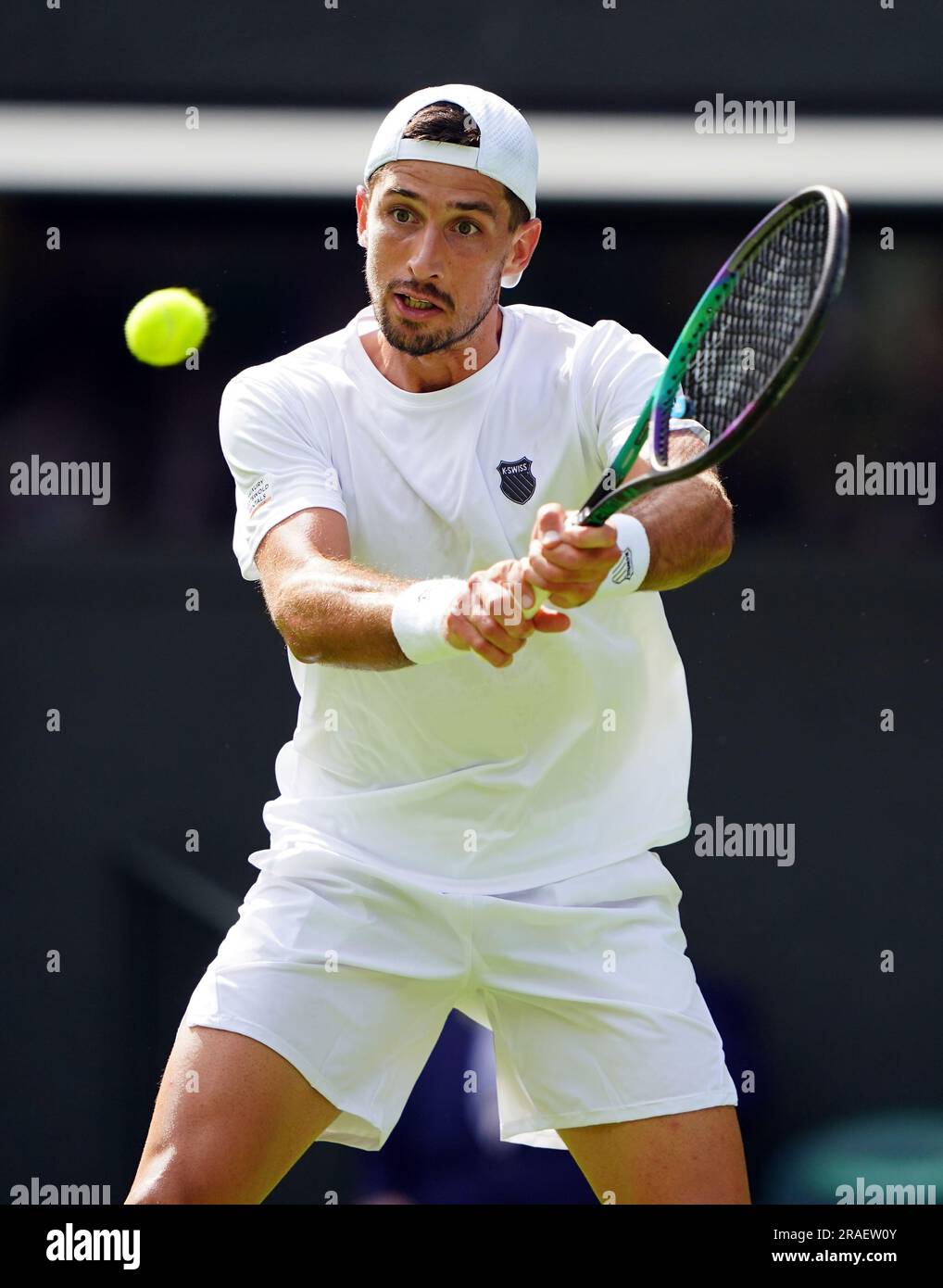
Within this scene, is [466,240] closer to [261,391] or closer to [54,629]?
[261,391]

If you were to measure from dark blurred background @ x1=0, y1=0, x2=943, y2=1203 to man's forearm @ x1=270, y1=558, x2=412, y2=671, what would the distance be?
52.0 inches

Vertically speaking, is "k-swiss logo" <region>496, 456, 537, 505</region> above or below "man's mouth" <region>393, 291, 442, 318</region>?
below

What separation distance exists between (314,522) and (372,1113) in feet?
2.49

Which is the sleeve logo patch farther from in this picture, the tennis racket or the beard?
the tennis racket

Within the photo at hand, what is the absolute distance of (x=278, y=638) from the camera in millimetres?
3635

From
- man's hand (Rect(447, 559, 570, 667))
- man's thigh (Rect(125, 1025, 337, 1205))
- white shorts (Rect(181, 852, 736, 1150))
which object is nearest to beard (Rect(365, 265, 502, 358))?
man's hand (Rect(447, 559, 570, 667))

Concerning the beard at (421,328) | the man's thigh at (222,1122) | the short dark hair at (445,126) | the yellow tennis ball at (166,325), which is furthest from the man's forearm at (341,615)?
the yellow tennis ball at (166,325)

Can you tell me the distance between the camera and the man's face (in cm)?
246

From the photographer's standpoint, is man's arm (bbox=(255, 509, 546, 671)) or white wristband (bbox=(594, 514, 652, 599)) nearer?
man's arm (bbox=(255, 509, 546, 671))


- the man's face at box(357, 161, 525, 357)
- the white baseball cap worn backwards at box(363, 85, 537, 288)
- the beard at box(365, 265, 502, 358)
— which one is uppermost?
the white baseball cap worn backwards at box(363, 85, 537, 288)

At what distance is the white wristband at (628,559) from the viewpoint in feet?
7.02

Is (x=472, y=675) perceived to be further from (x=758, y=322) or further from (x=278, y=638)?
(x=278, y=638)

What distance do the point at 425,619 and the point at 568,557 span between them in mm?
209

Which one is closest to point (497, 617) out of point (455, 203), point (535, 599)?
point (535, 599)
